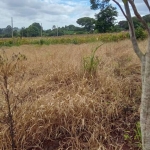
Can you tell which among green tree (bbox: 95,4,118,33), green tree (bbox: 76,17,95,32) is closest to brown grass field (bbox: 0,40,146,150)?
green tree (bbox: 95,4,118,33)

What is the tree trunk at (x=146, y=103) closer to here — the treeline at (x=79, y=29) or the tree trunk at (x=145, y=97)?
the tree trunk at (x=145, y=97)

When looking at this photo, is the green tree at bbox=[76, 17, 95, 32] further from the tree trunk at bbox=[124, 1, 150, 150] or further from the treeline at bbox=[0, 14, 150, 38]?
the tree trunk at bbox=[124, 1, 150, 150]

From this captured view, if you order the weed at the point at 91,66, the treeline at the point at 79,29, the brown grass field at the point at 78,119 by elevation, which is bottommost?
the brown grass field at the point at 78,119

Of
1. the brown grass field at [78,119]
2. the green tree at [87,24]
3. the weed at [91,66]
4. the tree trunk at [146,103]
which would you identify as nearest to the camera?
the tree trunk at [146,103]

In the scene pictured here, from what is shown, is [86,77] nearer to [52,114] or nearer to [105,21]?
[52,114]

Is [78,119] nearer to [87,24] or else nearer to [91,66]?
[91,66]

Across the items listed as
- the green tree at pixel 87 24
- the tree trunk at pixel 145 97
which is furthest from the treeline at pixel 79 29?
the tree trunk at pixel 145 97

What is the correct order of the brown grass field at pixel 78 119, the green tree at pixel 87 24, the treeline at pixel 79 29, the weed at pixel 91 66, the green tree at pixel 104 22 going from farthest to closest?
the green tree at pixel 87 24
the green tree at pixel 104 22
the treeline at pixel 79 29
the weed at pixel 91 66
the brown grass field at pixel 78 119

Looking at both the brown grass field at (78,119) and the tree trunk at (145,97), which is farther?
the brown grass field at (78,119)

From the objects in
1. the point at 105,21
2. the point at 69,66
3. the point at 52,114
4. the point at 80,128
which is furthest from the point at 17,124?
the point at 105,21

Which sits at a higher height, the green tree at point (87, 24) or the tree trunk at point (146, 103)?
the green tree at point (87, 24)

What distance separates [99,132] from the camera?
193 centimetres

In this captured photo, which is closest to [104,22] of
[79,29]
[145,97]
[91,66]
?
[79,29]

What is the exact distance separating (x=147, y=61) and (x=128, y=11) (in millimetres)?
290
